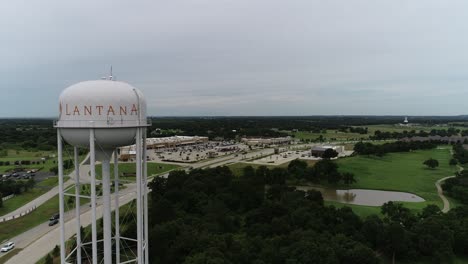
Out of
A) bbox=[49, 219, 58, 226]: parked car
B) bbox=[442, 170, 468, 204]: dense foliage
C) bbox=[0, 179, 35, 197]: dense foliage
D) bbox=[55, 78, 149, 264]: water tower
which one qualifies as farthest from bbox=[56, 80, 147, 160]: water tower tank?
bbox=[442, 170, 468, 204]: dense foliage

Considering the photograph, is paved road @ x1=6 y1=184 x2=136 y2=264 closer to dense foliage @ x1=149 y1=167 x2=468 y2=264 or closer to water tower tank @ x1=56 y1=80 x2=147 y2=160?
dense foliage @ x1=149 y1=167 x2=468 y2=264

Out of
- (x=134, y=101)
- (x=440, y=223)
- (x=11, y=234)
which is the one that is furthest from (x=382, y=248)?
(x=11, y=234)

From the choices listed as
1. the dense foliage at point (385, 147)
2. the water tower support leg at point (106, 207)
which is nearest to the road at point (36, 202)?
the water tower support leg at point (106, 207)

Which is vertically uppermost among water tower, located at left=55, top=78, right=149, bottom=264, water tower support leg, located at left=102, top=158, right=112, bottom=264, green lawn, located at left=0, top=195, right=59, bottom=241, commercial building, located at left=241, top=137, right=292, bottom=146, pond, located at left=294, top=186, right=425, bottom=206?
water tower, located at left=55, top=78, right=149, bottom=264

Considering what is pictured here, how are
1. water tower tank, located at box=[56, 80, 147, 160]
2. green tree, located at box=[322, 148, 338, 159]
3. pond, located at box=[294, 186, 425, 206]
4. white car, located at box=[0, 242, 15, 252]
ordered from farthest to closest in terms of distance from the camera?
green tree, located at box=[322, 148, 338, 159] → pond, located at box=[294, 186, 425, 206] → white car, located at box=[0, 242, 15, 252] → water tower tank, located at box=[56, 80, 147, 160]

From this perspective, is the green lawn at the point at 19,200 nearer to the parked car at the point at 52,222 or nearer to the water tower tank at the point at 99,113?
the parked car at the point at 52,222

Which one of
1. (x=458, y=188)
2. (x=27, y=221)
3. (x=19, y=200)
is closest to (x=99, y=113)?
(x=27, y=221)
